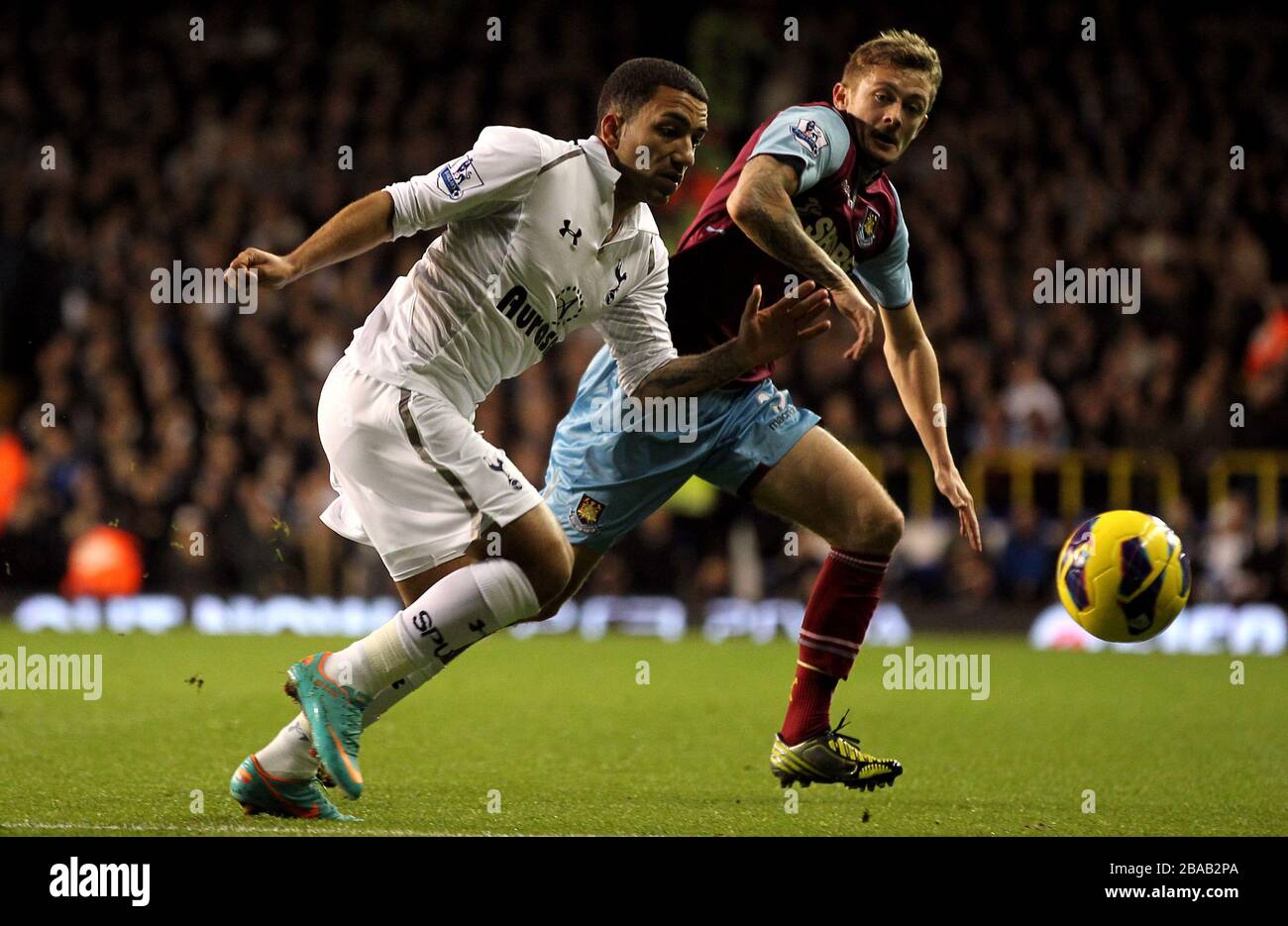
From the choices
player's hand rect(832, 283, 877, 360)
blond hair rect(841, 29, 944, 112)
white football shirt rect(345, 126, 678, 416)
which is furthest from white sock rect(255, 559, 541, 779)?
blond hair rect(841, 29, 944, 112)

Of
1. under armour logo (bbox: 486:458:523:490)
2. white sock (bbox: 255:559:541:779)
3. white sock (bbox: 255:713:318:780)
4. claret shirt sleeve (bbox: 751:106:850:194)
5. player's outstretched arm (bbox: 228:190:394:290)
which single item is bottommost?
white sock (bbox: 255:713:318:780)

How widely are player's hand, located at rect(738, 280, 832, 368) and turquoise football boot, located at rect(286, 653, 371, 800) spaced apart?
1583 mm

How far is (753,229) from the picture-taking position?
5223 millimetres

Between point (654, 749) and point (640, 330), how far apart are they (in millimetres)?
2039

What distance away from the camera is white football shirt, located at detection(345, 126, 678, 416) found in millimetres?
4625

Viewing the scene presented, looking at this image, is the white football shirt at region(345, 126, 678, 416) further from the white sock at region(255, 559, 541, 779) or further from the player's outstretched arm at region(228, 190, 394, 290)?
the white sock at region(255, 559, 541, 779)

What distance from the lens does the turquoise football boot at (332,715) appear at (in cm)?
433

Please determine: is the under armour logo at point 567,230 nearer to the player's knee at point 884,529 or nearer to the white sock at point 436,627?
the white sock at point 436,627

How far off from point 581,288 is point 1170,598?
7.87ft

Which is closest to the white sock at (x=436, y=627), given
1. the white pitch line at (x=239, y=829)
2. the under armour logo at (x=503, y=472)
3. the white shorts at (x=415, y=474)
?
the white shorts at (x=415, y=474)

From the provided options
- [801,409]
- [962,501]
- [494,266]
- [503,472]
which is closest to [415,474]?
[503,472]

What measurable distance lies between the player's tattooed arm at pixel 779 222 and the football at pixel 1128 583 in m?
1.38

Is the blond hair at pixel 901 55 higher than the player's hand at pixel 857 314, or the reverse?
the blond hair at pixel 901 55
